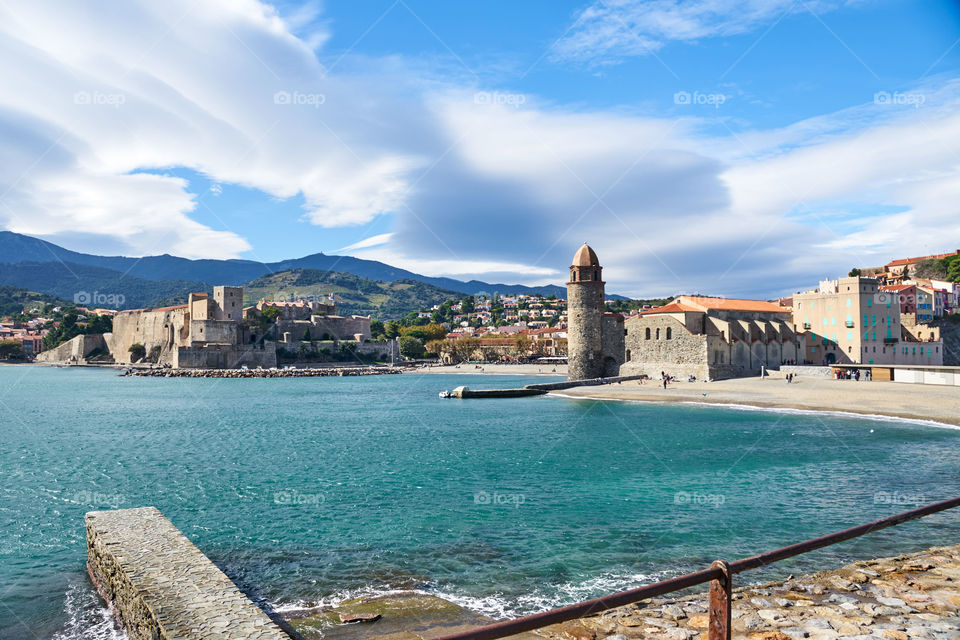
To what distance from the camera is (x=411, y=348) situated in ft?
329

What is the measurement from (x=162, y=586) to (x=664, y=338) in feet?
127

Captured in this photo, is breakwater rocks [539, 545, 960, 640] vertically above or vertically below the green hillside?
below

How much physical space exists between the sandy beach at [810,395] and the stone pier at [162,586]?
24571mm

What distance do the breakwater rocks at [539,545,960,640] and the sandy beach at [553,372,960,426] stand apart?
19.2 metres

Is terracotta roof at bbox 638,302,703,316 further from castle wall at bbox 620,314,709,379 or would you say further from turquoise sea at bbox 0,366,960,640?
turquoise sea at bbox 0,366,960,640

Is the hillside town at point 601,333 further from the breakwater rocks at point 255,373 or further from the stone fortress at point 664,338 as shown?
the breakwater rocks at point 255,373

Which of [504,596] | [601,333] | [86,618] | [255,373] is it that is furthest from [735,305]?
[255,373]

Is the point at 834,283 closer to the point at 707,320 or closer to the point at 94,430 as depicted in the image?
the point at 707,320

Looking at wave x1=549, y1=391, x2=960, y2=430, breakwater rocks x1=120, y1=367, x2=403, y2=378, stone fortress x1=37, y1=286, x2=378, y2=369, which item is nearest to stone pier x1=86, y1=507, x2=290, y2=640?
wave x1=549, y1=391, x2=960, y2=430

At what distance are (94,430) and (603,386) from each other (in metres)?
27.9

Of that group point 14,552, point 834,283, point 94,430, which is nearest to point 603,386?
point 834,283

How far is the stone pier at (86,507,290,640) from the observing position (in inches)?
217

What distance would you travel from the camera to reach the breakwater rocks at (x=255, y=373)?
74.7m

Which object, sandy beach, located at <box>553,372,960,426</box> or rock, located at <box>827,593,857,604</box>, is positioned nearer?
rock, located at <box>827,593,857,604</box>
